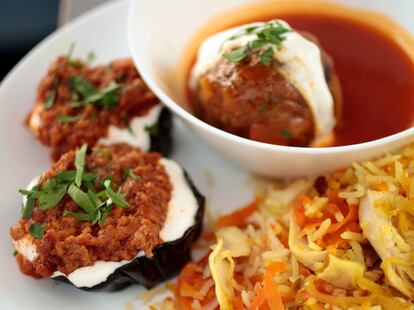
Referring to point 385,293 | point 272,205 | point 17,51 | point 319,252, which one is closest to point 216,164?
point 272,205

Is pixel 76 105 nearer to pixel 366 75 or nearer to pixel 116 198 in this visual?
pixel 116 198

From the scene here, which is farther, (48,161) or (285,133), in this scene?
(48,161)

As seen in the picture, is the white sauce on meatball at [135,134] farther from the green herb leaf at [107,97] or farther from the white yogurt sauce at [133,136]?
the green herb leaf at [107,97]

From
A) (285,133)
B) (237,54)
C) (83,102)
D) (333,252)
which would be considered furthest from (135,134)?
(333,252)

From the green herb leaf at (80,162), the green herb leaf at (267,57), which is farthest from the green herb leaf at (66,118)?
the green herb leaf at (267,57)

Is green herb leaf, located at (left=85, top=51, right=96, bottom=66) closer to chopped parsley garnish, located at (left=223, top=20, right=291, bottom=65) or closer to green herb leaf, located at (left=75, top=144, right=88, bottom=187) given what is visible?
green herb leaf, located at (left=75, top=144, right=88, bottom=187)

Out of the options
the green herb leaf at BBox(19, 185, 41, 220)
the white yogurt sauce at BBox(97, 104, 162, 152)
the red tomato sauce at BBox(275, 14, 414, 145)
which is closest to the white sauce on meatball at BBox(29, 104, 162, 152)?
the white yogurt sauce at BBox(97, 104, 162, 152)
